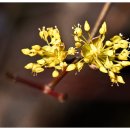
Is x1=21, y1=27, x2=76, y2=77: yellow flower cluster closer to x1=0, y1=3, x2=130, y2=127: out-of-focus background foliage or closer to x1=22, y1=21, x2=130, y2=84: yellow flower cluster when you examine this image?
x1=22, y1=21, x2=130, y2=84: yellow flower cluster

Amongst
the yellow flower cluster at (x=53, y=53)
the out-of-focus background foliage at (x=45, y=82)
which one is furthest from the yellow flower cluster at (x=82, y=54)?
the out-of-focus background foliage at (x=45, y=82)

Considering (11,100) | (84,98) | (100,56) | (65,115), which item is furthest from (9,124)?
(100,56)

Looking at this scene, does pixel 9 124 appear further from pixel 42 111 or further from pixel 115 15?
pixel 115 15

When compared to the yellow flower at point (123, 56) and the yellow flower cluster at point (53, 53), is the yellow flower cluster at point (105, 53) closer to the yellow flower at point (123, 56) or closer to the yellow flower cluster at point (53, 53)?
the yellow flower at point (123, 56)

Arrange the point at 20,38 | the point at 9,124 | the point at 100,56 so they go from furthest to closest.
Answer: the point at 20,38
the point at 9,124
the point at 100,56

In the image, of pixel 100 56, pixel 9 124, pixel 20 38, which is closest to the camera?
pixel 100 56

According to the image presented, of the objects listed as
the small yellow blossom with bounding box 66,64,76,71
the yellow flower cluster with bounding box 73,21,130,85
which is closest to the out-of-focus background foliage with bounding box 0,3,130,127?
the yellow flower cluster with bounding box 73,21,130,85
